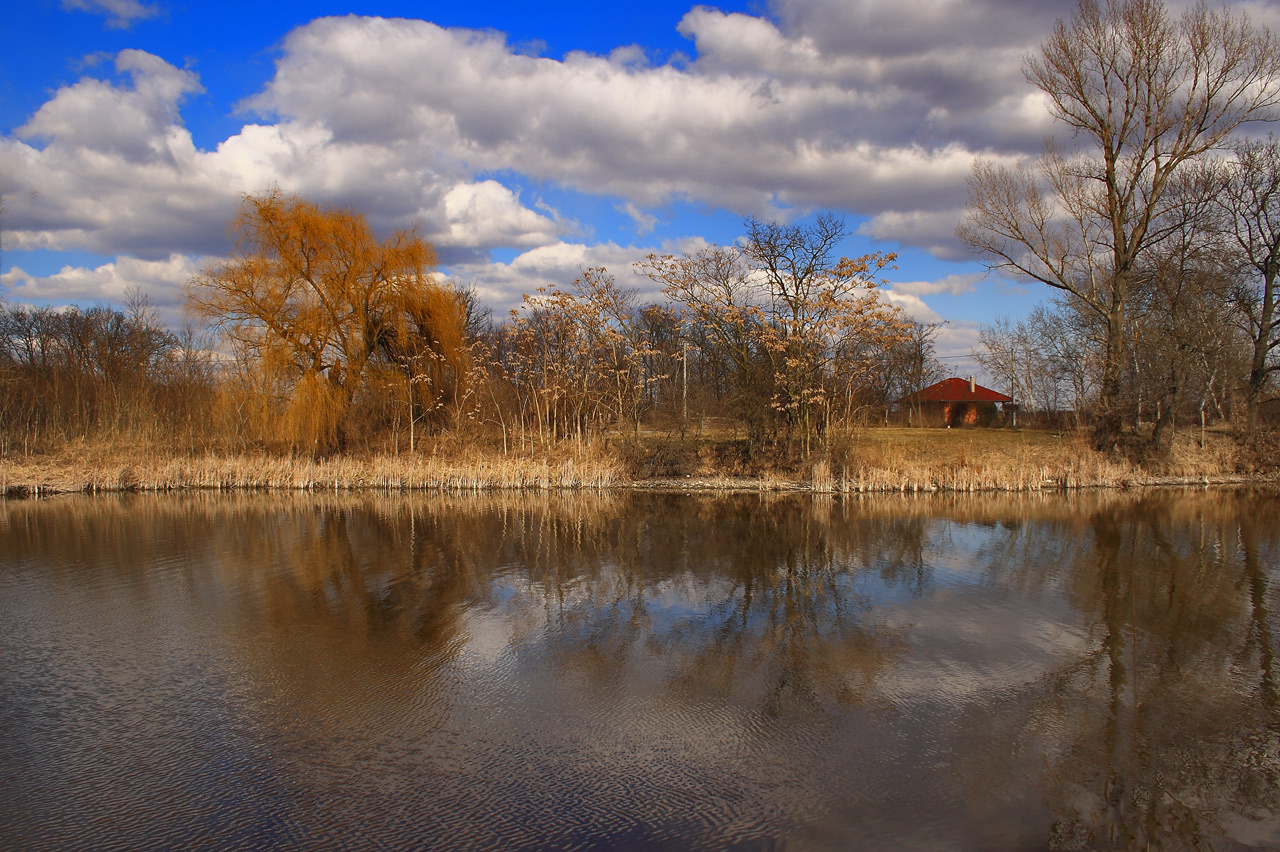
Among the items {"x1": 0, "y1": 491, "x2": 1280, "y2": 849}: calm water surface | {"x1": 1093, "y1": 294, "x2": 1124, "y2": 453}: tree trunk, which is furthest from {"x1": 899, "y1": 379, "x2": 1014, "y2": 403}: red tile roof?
{"x1": 0, "y1": 491, "x2": 1280, "y2": 849}: calm water surface

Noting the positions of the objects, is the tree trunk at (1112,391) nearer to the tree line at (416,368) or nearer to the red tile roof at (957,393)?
the tree line at (416,368)

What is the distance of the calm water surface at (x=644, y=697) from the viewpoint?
4477mm

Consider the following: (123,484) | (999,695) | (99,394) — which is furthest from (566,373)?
(999,695)

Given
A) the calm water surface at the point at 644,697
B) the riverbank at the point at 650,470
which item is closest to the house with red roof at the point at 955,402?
the riverbank at the point at 650,470

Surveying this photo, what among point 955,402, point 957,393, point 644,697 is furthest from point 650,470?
point 957,393

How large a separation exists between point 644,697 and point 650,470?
1672 centimetres

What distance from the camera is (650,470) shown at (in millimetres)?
22938

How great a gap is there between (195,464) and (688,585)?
18221mm

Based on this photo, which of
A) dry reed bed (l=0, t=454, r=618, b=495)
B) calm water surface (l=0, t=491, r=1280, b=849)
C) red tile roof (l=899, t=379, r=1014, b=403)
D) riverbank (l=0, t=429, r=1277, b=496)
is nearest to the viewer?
calm water surface (l=0, t=491, r=1280, b=849)

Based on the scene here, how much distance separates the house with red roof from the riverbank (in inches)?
912

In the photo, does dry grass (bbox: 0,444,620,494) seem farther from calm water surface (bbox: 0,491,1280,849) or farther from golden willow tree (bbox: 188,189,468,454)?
calm water surface (bbox: 0,491,1280,849)

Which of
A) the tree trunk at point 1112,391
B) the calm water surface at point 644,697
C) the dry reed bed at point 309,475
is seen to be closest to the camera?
Result: the calm water surface at point 644,697

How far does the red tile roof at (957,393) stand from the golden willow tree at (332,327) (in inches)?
1386

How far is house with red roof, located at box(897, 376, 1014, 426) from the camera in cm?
4844
